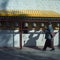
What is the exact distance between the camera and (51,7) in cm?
1942

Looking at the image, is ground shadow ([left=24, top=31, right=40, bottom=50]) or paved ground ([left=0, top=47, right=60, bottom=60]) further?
ground shadow ([left=24, top=31, right=40, bottom=50])

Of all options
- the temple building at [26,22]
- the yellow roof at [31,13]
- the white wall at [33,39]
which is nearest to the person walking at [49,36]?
the temple building at [26,22]

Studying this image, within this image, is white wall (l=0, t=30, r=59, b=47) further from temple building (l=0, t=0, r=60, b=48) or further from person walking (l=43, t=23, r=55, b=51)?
person walking (l=43, t=23, r=55, b=51)

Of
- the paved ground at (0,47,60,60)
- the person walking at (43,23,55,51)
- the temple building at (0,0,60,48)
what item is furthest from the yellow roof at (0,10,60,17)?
the paved ground at (0,47,60,60)

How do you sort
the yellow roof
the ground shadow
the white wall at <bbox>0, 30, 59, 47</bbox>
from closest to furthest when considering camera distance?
1. the yellow roof
2. the white wall at <bbox>0, 30, 59, 47</bbox>
3. the ground shadow

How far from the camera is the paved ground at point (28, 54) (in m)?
15.5

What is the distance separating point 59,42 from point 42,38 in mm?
1058

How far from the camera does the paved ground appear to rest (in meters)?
15.5

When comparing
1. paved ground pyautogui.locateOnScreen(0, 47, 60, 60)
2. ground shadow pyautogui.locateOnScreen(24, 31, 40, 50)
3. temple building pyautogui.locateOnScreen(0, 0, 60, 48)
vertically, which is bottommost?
paved ground pyautogui.locateOnScreen(0, 47, 60, 60)

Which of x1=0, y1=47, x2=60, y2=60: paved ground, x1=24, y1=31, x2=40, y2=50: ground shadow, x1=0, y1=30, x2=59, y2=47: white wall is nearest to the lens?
x1=0, y1=47, x2=60, y2=60: paved ground

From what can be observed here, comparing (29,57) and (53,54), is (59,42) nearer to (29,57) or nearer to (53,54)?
(53,54)

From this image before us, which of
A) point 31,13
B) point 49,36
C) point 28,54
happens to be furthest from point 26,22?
point 28,54

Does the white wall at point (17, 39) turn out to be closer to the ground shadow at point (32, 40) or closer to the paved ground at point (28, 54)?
the ground shadow at point (32, 40)

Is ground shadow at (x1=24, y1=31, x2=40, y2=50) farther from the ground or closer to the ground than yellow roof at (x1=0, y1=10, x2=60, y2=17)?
closer to the ground
